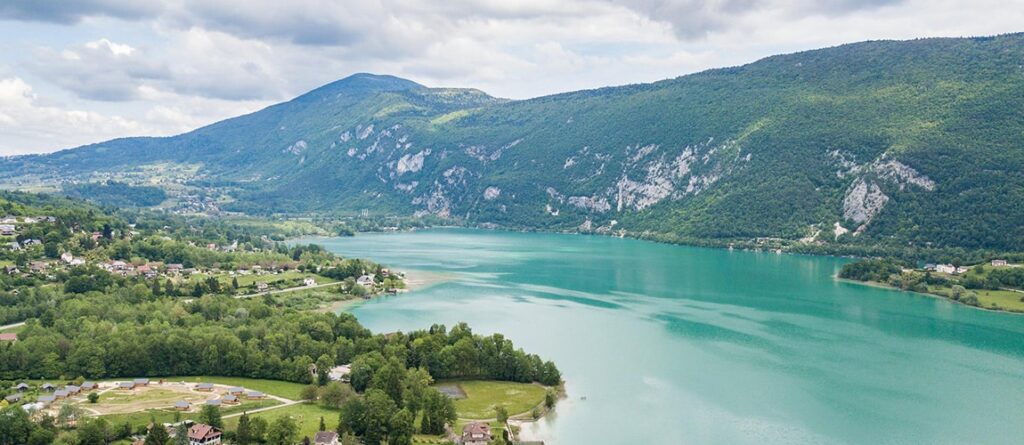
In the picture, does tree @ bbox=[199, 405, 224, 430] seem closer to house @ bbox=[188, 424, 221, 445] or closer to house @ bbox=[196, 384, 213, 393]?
house @ bbox=[188, 424, 221, 445]

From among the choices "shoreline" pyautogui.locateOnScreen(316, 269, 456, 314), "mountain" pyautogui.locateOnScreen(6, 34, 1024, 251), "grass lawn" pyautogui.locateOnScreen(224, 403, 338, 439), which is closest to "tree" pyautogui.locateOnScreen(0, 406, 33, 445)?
"grass lawn" pyautogui.locateOnScreen(224, 403, 338, 439)

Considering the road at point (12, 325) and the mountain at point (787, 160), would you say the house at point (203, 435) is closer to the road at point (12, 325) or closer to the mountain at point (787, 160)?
the road at point (12, 325)

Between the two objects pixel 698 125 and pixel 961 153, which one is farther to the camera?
pixel 698 125

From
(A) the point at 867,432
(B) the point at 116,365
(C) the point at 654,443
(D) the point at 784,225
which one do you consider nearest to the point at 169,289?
(B) the point at 116,365

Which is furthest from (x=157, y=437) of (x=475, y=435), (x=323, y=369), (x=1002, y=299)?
(x=1002, y=299)

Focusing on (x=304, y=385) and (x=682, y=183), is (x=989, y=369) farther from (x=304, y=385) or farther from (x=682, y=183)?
(x=682, y=183)

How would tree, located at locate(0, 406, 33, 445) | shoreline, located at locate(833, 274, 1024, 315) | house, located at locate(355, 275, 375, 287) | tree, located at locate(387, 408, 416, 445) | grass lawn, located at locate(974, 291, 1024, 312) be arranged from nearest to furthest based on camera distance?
tree, located at locate(0, 406, 33, 445)
tree, located at locate(387, 408, 416, 445)
shoreline, located at locate(833, 274, 1024, 315)
grass lawn, located at locate(974, 291, 1024, 312)
house, located at locate(355, 275, 375, 287)
